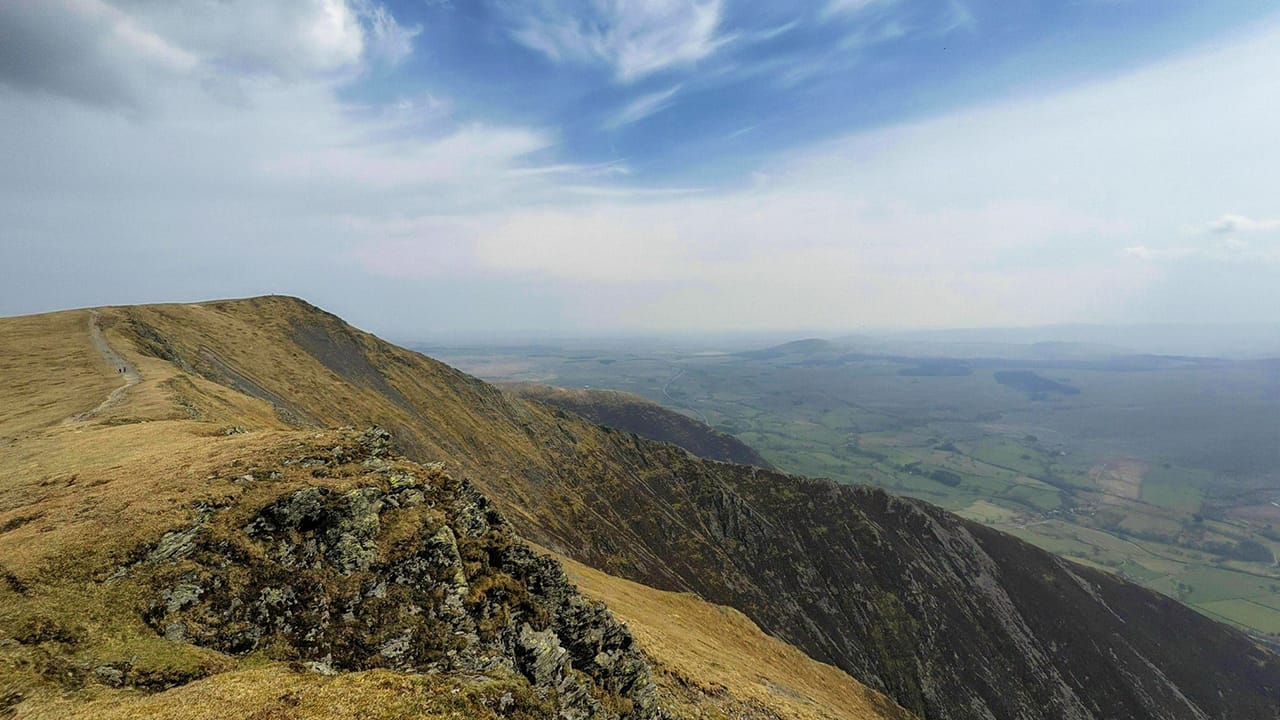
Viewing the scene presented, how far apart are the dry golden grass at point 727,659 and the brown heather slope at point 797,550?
22799mm

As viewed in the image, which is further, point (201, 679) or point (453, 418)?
point (453, 418)

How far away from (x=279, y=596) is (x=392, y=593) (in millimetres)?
4384

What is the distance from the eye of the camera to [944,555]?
365 ft

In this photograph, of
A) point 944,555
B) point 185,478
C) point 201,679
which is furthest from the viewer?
point 944,555

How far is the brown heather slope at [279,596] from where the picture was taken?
1548 centimetres

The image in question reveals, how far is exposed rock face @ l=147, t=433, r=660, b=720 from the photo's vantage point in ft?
63.8

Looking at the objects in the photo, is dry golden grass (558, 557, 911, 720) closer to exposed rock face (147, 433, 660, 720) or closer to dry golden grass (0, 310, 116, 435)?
exposed rock face (147, 433, 660, 720)

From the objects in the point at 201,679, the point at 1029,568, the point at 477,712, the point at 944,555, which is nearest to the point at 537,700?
the point at 477,712

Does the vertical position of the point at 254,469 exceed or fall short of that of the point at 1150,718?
it exceeds it

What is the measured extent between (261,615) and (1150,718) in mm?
139115

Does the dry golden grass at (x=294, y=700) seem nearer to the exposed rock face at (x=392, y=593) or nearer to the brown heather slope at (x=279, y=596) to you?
the brown heather slope at (x=279, y=596)

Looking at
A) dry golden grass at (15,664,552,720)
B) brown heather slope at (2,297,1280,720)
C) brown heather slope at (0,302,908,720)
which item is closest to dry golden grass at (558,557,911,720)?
brown heather slope at (0,302,908,720)

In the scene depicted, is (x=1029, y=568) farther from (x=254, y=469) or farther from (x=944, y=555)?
(x=254, y=469)

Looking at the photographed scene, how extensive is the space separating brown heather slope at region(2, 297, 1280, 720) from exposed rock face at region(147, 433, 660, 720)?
5154cm
